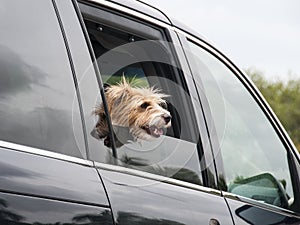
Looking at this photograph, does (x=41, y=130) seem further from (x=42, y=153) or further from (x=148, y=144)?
(x=148, y=144)

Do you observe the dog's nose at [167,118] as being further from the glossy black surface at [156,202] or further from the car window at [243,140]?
the glossy black surface at [156,202]

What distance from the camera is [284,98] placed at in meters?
28.3

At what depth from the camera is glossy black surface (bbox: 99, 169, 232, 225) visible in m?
2.86

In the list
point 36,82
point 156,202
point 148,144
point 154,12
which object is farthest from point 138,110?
point 36,82

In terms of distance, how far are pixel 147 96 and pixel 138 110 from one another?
0.08 meters

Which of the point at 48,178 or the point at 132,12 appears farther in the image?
the point at 132,12

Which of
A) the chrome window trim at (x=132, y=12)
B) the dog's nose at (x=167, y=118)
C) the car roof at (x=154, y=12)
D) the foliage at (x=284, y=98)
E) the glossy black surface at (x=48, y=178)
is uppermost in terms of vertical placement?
the foliage at (x=284, y=98)

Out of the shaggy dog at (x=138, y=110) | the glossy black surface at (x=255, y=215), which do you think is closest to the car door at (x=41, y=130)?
the shaggy dog at (x=138, y=110)

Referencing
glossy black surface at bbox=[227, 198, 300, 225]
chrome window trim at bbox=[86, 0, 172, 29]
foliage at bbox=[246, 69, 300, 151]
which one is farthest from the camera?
foliage at bbox=[246, 69, 300, 151]

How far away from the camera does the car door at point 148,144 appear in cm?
295

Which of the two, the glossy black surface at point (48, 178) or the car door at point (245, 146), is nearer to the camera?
the glossy black surface at point (48, 178)

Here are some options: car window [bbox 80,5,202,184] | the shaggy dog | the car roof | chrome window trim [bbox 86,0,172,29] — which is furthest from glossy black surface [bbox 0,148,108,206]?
the car roof

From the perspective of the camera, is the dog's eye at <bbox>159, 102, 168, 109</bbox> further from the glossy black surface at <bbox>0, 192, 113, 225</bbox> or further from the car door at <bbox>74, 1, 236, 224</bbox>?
the glossy black surface at <bbox>0, 192, 113, 225</bbox>

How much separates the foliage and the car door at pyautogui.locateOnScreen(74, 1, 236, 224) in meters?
23.0
